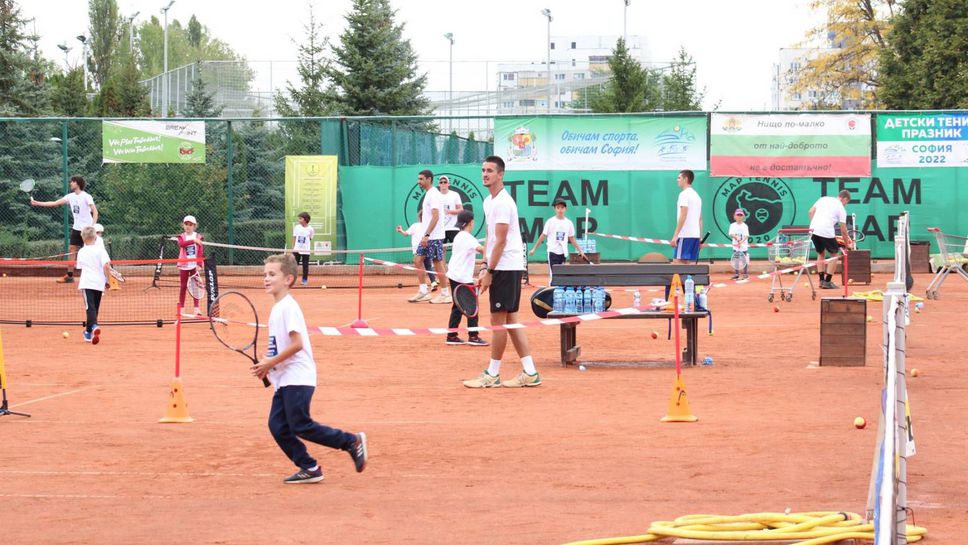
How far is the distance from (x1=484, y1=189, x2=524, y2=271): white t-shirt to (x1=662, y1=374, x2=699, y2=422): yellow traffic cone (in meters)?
2.16

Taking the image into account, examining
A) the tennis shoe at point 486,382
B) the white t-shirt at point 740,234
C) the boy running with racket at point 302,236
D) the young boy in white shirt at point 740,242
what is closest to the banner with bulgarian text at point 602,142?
the young boy in white shirt at point 740,242

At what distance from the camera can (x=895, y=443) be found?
520 centimetres

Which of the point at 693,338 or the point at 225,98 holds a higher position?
the point at 225,98

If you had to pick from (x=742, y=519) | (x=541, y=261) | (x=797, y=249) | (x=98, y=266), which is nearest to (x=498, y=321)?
(x=742, y=519)

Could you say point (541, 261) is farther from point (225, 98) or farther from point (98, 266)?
point (225, 98)

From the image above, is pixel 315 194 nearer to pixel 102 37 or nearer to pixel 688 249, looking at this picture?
pixel 688 249

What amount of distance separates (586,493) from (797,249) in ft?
49.6

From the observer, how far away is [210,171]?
1121 inches

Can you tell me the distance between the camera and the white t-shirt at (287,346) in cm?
769

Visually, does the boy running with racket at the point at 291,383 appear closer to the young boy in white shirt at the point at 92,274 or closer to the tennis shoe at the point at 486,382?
the tennis shoe at the point at 486,382

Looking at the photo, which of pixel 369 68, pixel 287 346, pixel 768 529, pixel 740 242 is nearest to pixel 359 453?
pixel 287 346

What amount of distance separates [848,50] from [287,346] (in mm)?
49841

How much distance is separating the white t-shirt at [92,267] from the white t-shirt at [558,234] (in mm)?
8611

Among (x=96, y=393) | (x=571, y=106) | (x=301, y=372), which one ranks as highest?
(x=571, y=106)
